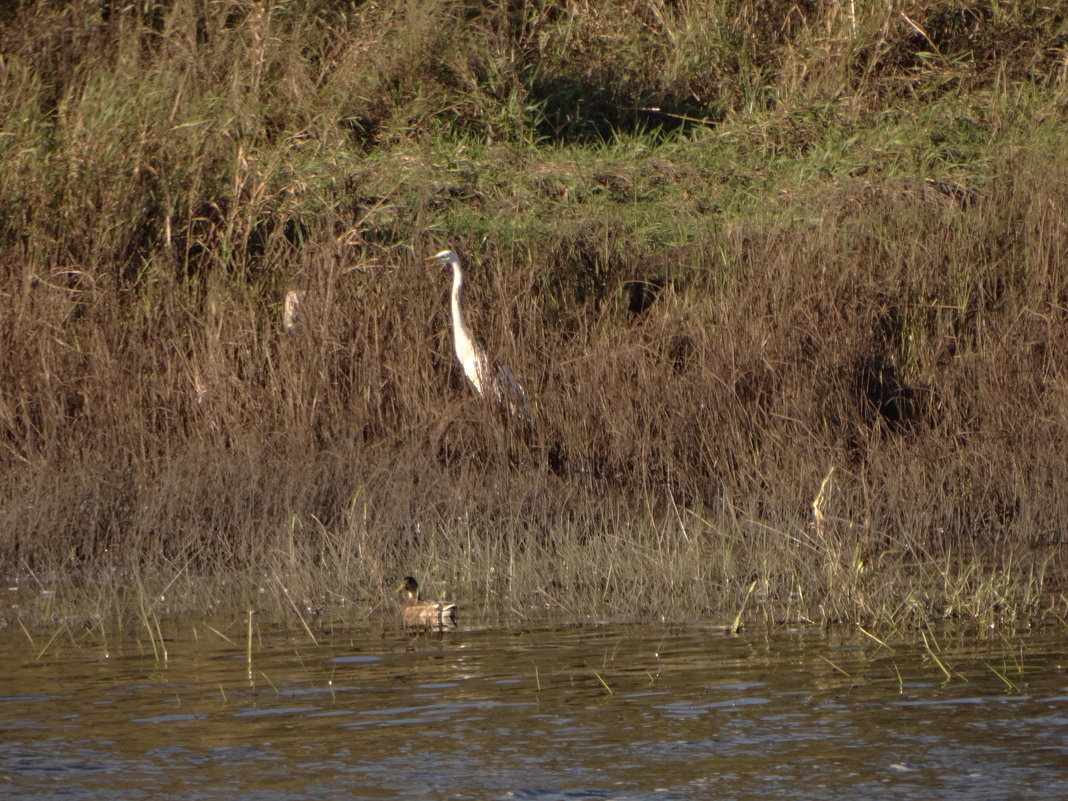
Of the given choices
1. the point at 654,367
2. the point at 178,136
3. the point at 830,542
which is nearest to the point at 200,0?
the point at 178,136

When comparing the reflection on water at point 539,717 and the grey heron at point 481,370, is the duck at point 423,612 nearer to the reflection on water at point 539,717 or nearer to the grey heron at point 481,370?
the reflection on water at point 539,717

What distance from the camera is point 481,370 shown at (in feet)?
26.3

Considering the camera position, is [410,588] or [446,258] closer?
[410,588]

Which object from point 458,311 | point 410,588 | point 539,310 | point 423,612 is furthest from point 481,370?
point 423,612

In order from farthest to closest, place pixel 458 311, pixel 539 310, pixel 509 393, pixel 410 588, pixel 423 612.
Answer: pixel 539 310 → pixel 458 311 → pixel 509 393 → pixel 410 588 → pixel 423 612

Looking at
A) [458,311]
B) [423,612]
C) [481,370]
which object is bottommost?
[423,612]

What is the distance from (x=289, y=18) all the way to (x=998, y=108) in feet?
17.0

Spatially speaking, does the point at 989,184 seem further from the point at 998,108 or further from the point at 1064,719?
the point at 1064,719

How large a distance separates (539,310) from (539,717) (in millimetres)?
4694

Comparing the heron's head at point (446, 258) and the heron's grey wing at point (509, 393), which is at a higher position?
the heron's head at point (446, 258)

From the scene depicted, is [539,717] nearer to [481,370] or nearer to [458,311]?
[481,370]

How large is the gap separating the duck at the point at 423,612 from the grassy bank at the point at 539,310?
1.25ft

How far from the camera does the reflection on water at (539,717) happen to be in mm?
3670

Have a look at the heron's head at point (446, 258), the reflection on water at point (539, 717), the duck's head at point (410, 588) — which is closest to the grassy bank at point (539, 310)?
the heron's head at point (446, 258)
